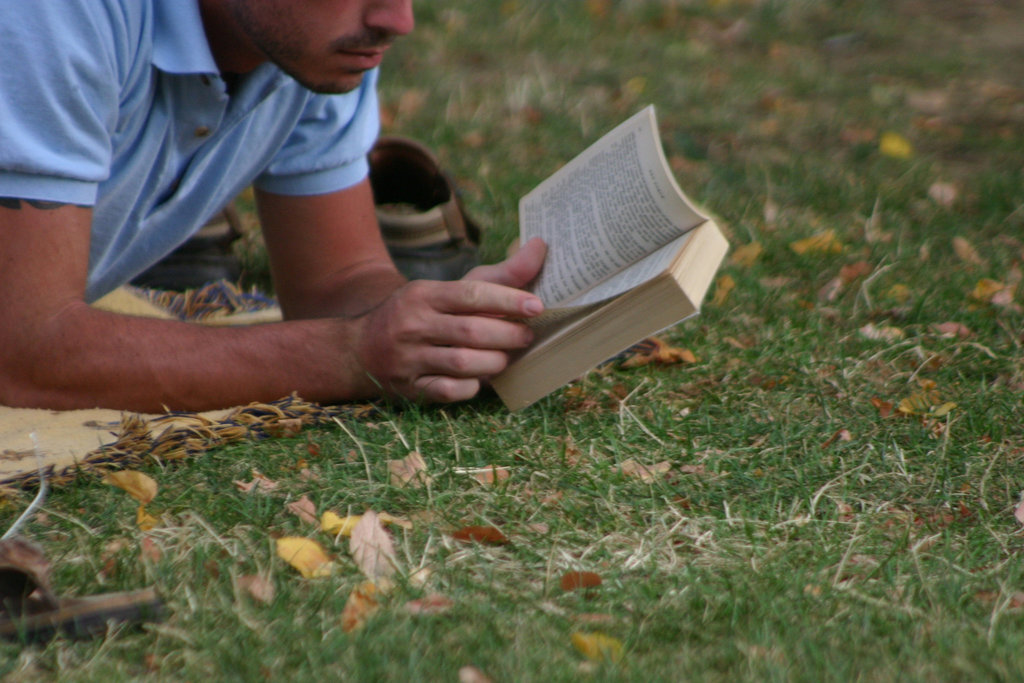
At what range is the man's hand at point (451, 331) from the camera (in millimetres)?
2020

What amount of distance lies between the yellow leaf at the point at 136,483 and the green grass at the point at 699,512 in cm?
2

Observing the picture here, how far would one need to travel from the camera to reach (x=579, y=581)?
1.63m

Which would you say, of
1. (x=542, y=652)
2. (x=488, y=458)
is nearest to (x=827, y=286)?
(x=488, y=458)

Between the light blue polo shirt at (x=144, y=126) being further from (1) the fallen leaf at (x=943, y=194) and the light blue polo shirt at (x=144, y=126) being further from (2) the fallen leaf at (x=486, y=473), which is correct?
(1) the fallen leaf at (x=943, y=194)

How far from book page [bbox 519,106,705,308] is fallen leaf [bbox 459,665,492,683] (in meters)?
0.76

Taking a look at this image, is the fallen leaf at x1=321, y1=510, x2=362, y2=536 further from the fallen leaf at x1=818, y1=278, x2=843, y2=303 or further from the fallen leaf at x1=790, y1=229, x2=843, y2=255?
the fallen leaf at x1=790, y1=229, x2=843, y2=255

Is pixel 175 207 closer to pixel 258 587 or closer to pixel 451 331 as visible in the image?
pixel 451 331

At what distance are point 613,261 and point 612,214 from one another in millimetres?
Answer: 87

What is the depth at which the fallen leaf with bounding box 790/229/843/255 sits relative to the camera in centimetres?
339

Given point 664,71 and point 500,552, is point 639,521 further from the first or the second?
point 664,71

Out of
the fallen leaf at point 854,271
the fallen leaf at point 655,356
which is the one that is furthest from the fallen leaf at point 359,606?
the fallen leaf at point 854,271

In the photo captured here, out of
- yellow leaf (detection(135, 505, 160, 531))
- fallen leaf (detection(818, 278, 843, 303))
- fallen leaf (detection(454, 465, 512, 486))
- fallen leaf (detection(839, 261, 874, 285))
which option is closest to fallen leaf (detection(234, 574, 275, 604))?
yellow leaf (detection(135, 505, 160, 531))

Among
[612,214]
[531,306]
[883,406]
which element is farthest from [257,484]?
[883,406]

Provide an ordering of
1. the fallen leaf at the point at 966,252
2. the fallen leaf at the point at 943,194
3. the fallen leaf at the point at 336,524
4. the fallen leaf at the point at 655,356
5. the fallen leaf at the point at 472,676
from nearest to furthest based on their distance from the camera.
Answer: the fallen leaf at the point at 472,676, the fallen leaf at the point at 336,524, the fallen leaf at the point at 655,356, the fallen leaf at the point at 966,252, the fallen leaf at the point at 943,194
